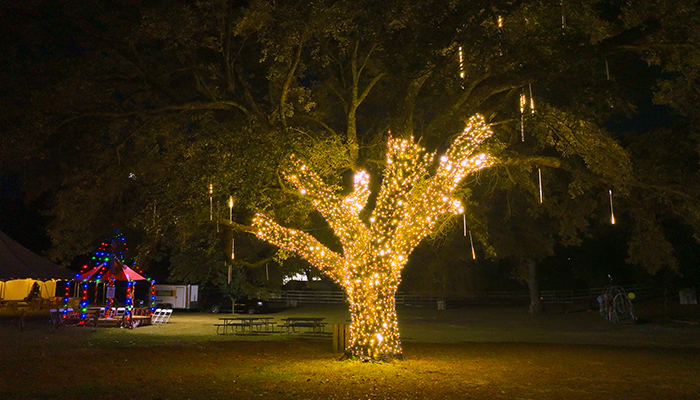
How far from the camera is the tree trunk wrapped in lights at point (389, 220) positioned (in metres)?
12.5

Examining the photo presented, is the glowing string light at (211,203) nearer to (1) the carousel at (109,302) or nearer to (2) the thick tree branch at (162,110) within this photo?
(2) the thick tree branch at (162,110)

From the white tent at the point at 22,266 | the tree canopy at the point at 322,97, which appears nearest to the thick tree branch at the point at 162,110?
the tree canopy at the point at 322,97

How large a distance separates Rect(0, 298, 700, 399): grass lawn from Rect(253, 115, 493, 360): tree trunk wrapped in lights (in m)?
0.87

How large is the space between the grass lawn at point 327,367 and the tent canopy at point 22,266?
907 cm

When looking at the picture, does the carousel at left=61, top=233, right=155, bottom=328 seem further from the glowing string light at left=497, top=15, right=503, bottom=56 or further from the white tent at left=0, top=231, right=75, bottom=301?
the glowing string light at left=497, top=15, right=503, bottom=56

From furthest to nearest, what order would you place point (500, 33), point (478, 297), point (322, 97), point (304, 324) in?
point (478, 297)
point (304, 324)
point (322, 97)
point (500, 33)

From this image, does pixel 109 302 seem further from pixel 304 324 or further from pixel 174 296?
pixel 174 296

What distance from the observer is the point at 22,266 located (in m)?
27.9

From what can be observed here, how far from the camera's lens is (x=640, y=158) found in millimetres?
16125

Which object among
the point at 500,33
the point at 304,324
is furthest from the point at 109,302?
the point at 500,33

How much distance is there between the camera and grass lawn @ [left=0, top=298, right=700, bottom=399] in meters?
8.73

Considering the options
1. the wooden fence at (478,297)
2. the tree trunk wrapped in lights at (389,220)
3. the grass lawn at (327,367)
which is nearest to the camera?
the grass lawn at (327,367)

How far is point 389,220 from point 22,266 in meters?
22.9

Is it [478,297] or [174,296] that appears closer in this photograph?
[174,296]
